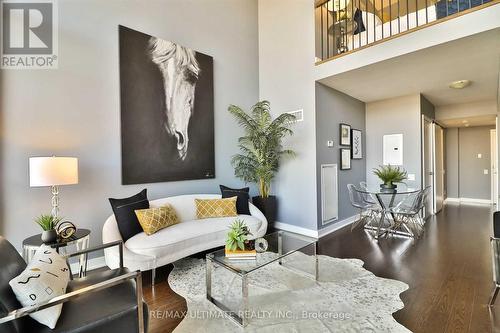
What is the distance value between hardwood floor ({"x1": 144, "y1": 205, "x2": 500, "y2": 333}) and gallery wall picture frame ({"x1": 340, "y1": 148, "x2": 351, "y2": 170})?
1253mm

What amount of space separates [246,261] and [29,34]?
335 cm

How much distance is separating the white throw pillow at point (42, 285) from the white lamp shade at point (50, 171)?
0.95 metres

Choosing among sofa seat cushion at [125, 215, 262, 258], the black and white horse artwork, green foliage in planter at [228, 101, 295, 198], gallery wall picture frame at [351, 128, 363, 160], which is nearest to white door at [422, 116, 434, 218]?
gallery wall picture frame at [351, 128, 363, 160]

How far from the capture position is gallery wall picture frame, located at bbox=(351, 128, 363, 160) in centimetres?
510

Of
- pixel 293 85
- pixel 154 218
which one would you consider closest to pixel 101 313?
pixel 154 218

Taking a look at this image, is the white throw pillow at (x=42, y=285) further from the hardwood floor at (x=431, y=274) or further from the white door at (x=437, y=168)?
the white door at (x=437, y=168)

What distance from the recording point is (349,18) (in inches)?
189

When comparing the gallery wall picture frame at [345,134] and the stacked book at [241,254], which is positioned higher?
the gallery wall picture frame at [345,134]

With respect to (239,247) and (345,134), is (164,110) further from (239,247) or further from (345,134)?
(345,134)

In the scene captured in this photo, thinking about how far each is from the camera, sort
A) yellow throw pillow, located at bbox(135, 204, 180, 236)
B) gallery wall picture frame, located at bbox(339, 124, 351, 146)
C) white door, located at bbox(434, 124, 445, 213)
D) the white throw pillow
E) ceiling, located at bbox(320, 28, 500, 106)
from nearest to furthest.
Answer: the white throw pillow < yellow throw pillow, located at bbox(135, 204, 180, 236) < ceiling, located at bbox(320, 28, 500, 106) < gallery wall picture frame, located at bbox(339, 124, 351, 146) < white door, located at bbox(434, 124, 445, 213)

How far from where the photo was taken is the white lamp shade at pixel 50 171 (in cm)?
222

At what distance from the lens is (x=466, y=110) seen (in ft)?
18.6

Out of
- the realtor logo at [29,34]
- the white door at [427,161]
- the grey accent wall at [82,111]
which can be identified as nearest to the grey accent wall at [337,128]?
the white door at [427,161]

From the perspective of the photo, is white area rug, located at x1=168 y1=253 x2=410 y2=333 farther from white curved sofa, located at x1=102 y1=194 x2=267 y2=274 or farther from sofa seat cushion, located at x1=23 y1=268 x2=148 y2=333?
sofa seat cushion, located at x1=23 y1=268 x2=148 y2=333
